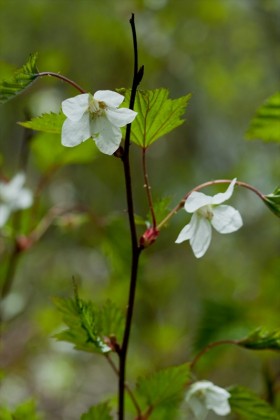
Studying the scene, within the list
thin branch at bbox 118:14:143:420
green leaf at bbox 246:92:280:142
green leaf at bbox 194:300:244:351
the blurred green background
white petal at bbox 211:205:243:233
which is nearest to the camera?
thin branch at bbox 118:14:143:420

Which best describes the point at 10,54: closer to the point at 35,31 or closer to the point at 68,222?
the point at 35,31

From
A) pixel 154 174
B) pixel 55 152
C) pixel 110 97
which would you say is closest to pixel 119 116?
pixel 110 97

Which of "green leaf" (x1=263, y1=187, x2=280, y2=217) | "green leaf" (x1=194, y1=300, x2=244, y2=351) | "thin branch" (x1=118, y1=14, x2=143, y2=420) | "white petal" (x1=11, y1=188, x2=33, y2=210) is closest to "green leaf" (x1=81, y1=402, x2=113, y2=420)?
"thin branch" (x1=118, y1=14, x2=143, y2=420)

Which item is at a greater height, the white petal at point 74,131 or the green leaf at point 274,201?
the white petal at point 74,131

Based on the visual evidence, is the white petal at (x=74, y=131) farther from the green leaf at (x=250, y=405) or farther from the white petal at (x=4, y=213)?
the white petal at (x=4, y=213)

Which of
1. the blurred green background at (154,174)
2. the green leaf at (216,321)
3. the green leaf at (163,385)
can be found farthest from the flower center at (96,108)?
the blurred green background at (154,174)

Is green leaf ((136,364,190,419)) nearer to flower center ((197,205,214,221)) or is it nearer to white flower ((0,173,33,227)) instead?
flower center ((197,205,214,221))

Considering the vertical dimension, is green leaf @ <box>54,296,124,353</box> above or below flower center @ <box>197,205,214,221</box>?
below
